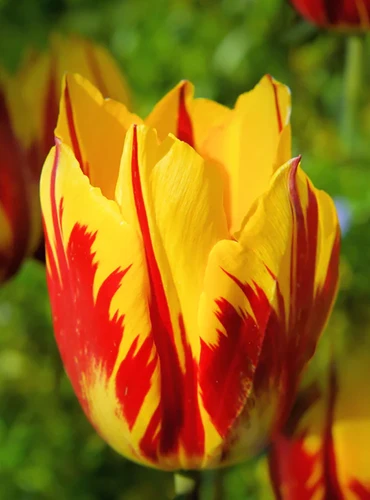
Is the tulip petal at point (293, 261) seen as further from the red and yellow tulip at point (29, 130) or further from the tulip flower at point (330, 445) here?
the red and yellow tulip at point (29, 130)

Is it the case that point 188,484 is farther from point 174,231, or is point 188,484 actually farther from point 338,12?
point 338,12

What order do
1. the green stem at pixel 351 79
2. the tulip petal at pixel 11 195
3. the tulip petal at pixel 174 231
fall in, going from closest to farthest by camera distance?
the tulip petal at pixel 174 231
the tulip petal at pixel 11 195
the green stem at pixel 351 79

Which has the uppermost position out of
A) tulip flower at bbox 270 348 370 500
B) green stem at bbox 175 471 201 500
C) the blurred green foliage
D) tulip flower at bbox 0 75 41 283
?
tulip flower at bbox 0 75 41 283

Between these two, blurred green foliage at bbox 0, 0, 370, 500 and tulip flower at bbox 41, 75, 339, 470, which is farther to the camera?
blurred green foliage at bbox 0, 0, 370, 500

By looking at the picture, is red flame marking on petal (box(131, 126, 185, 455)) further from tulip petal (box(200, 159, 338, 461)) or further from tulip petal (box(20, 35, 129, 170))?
tulip petal (box(20, 35, 129, 170))

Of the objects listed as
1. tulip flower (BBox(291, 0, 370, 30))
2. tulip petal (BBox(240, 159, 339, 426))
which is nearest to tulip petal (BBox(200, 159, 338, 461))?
tulip petal (BBox(240, 159, 339, 426))

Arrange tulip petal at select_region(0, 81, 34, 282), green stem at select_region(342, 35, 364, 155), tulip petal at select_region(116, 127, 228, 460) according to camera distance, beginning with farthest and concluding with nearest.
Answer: green stem at select_region(342, 35, 364, 155) < tulip petal at select_region(0, 81, 34, 282) < tulip petal at select_region(116, 127, 228, 460)

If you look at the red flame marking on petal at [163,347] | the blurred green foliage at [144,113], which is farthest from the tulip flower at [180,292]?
the blurred green foliage at [144,113]
